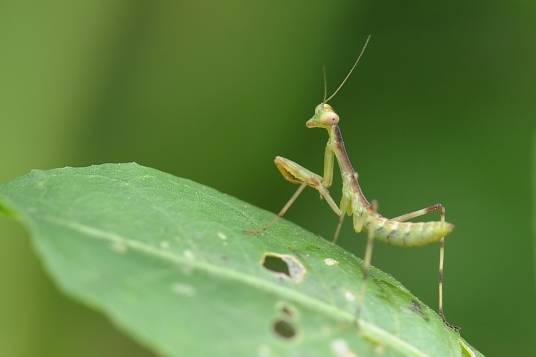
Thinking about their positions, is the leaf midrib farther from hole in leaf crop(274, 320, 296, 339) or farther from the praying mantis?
the praying mantis

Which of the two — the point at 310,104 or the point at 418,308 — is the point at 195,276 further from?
the point at 310,104

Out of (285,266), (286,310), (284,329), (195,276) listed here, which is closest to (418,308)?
(285,266)

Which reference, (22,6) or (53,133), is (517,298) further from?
(22,6)

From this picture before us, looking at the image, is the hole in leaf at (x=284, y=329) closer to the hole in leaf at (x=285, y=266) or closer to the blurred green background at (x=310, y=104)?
the hole in leaf at (x=285, y=266)

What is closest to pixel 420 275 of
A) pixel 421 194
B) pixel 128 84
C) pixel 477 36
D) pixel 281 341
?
pixel 421 194

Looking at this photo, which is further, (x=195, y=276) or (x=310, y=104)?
(x=310, y=104)

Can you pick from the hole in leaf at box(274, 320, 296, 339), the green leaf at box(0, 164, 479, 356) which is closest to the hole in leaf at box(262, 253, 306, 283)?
the green leaf at box(0, 164, 479, 356)
